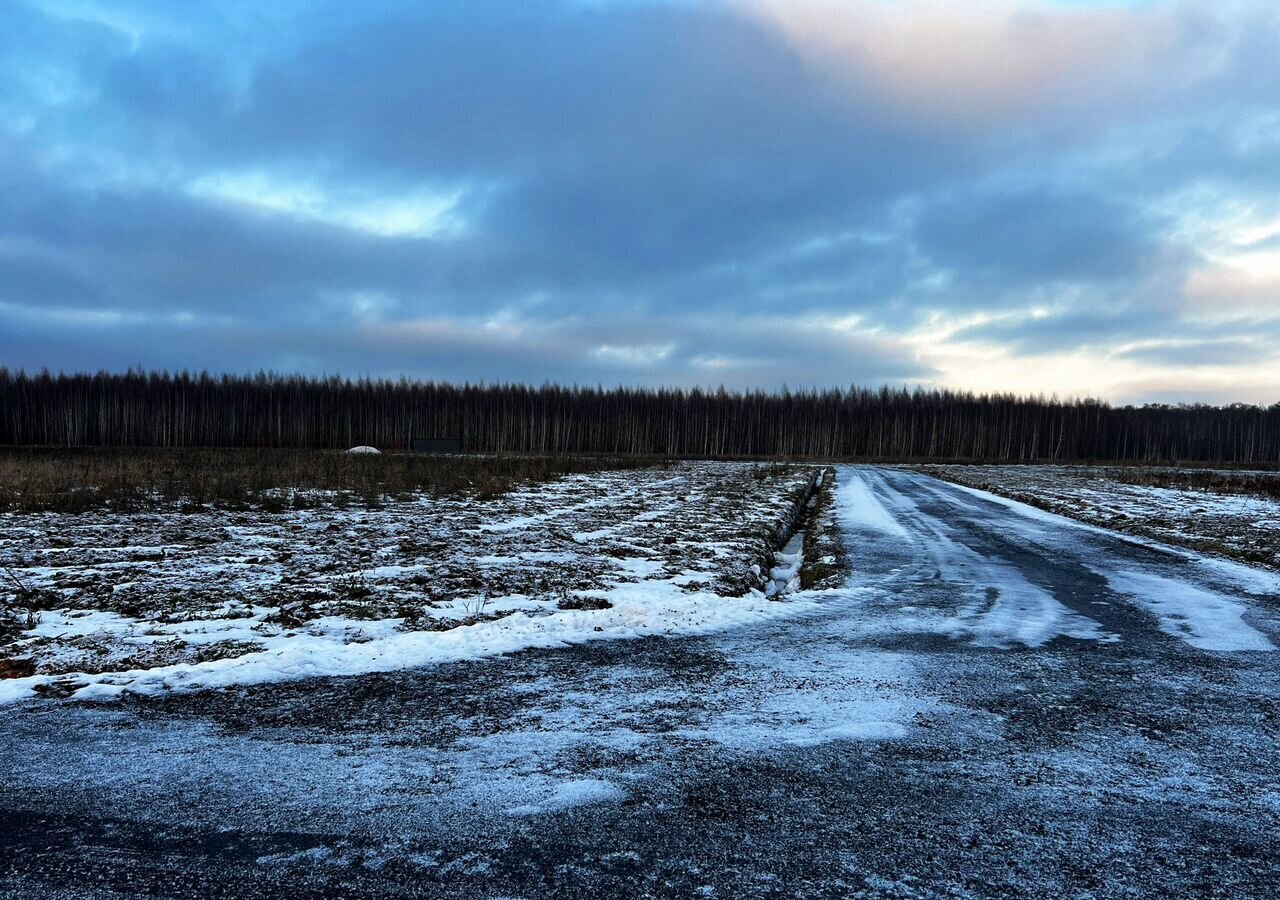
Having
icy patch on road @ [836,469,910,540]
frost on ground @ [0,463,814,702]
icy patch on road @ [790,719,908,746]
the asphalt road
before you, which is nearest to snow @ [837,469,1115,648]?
icy patch on road @ [836,469,910,540]

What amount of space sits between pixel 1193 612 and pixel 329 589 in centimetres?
824

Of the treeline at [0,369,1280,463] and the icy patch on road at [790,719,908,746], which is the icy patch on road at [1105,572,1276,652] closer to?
the icy patch on road at [790,719,908,746]

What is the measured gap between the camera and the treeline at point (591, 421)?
68.4 metres

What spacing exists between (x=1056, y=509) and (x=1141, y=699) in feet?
51.2

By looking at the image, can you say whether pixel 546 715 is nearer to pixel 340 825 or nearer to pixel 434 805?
pixel 434 805

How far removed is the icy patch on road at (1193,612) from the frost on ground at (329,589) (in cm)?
332

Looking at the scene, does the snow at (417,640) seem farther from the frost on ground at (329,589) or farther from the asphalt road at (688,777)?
the asphalt road at (688,777)

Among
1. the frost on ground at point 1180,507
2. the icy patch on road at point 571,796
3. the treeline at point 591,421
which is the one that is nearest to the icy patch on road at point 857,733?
the icy patch on road at point 571,796

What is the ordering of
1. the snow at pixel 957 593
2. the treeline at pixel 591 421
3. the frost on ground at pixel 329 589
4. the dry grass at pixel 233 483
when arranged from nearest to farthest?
the frost on ground at pixel 329 589 → the snow at pixel 957 593 → the dry grass at pixel 233 483 → the treeline at pixel 591 421

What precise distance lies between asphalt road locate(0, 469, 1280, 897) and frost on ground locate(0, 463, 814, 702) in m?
0.56

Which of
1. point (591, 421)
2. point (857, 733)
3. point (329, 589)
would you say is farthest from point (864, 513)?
point (591, 421)

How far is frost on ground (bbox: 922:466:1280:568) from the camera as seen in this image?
468 inches

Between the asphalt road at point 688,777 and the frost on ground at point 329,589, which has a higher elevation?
the asphalt road at point 688,777

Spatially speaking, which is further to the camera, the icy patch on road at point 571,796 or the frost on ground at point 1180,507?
the frost on ground at point 1180,507
